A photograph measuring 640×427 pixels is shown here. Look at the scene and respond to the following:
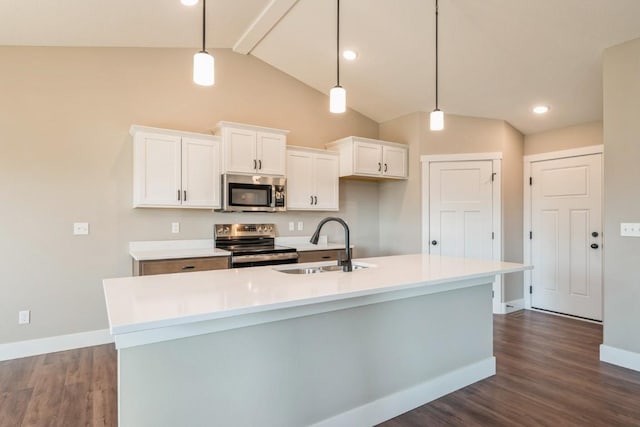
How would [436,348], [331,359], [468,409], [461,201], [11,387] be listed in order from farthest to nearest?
1. [461,201]
2. [11,387]
3. [436,348]
4. [468,409]
5. [331,359]

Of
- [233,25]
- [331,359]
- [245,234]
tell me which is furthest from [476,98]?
[331,359]

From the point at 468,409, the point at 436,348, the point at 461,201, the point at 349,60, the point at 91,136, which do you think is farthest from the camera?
the point at 461,201

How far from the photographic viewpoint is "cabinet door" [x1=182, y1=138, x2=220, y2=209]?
3.67 metres

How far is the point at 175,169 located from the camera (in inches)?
142

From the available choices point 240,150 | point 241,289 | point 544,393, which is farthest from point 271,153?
point 544,393

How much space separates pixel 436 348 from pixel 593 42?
109 inches

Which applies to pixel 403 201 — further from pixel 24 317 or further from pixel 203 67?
pixel 24 317

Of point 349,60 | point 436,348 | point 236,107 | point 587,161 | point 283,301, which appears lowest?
point 436,348

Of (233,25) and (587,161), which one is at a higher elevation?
(233,25)

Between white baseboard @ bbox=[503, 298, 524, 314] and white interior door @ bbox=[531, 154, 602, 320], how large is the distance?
0.49 ft

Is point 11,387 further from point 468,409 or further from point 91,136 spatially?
point 468,409

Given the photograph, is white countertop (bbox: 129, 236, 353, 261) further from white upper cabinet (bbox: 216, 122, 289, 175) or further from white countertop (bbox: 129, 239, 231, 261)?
white upper cabinet (bbox: 216, 122, 289, 175)

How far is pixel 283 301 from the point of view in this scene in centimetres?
152

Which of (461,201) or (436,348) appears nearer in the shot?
(436,348)
